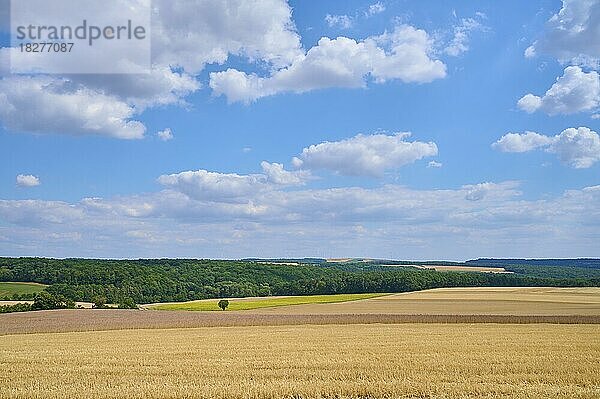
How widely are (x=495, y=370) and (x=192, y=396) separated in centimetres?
1181

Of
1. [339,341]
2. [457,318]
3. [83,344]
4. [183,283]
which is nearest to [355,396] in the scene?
[339,341]

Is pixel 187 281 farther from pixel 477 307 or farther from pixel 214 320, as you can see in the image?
pixel 477 307

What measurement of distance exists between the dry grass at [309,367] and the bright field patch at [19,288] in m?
69.7

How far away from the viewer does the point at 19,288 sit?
346ft

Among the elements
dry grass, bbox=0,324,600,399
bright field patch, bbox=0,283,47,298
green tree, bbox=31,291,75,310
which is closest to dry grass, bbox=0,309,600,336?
dry grass, bbox=0,324,600,399

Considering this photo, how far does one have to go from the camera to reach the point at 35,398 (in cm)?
1847

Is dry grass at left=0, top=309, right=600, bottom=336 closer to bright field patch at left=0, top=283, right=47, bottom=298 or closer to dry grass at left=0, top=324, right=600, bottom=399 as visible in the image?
dry grass at left=0, top=324, right=600, bottom=399

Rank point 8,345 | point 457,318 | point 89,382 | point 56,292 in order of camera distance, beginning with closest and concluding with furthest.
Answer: point 89,382, point 8,345, point 457,318, point 56,292

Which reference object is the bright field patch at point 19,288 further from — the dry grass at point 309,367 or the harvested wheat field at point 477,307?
the dry grass at point 309,367

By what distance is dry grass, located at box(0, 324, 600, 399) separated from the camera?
1914 cm

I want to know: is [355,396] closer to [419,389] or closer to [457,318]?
[419,389]

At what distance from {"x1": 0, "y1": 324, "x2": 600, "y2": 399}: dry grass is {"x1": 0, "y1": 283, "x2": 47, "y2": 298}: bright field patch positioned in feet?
229

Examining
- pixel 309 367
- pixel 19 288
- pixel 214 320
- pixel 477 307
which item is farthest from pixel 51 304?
pixel 309 367

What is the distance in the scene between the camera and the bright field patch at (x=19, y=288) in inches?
3944
